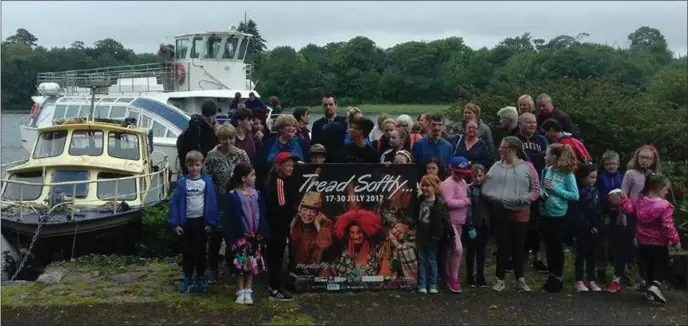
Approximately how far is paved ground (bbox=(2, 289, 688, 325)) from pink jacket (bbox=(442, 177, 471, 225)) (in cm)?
87

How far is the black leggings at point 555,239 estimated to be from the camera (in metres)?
7.86

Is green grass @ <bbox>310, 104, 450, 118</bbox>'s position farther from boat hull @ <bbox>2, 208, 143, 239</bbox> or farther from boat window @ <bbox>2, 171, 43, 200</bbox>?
boat hull @ <bbox>2, 208, 143, 239</bbox>

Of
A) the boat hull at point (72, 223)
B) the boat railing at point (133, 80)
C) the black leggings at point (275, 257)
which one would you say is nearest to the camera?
the black leggings at point (275, 257)

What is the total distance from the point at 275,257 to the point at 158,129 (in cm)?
1520

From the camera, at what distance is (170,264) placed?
9523 millimetres

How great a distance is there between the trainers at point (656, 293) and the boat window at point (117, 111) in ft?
59.8

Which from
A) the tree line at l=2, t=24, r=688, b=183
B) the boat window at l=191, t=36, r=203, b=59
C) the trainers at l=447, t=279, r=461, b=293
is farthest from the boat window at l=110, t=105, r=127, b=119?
the trainers at l=447, t=279, r=461, b=293

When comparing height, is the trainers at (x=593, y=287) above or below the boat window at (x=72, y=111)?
below

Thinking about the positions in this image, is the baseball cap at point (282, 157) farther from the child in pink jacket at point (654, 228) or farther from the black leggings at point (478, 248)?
the child in pink jacket at point (654, 228)

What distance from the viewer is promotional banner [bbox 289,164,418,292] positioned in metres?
7.66

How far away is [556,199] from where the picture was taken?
7836 millimetres

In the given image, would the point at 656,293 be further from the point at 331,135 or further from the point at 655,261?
the point at 331,135

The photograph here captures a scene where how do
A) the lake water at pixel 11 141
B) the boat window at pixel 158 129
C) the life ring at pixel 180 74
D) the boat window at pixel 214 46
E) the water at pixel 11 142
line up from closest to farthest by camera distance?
the boat window at pixel 158 129 < the life ring at pixel 180 74 < the boat window at pixel 214 46 < the lake water at pixel 11 141 < the water at pixel 11 142

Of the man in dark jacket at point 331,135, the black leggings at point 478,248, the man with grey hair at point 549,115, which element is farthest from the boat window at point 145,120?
the black leggings at point 478,248
